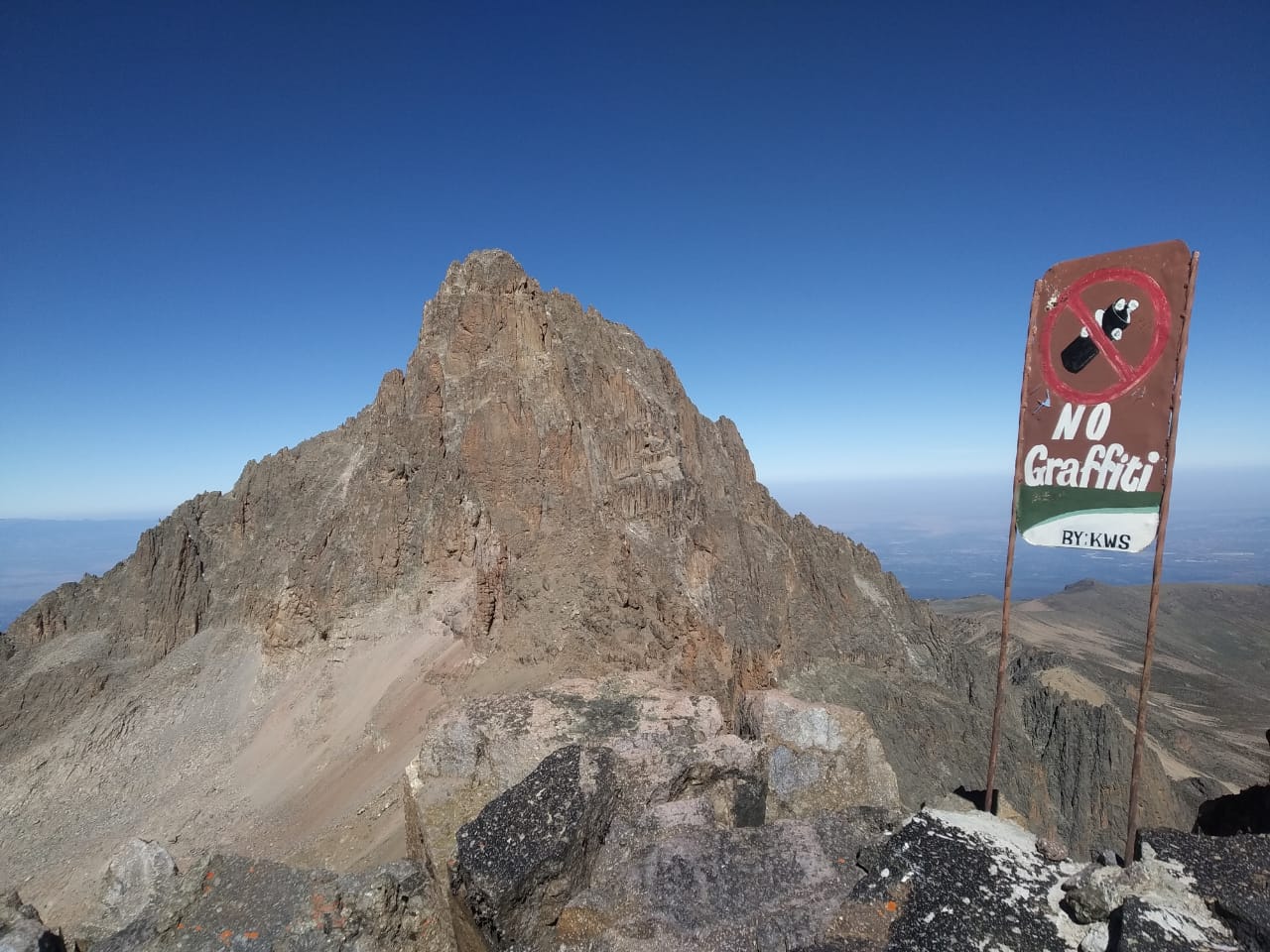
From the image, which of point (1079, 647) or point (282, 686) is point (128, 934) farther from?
point (1079, 647)

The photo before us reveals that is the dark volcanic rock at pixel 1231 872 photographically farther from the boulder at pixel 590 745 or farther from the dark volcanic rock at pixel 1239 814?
the dark volcanic rock at pixel 1239 814

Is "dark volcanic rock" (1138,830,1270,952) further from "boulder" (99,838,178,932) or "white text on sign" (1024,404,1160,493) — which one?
"boulder" (99,838,178,932)

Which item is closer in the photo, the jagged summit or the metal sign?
the metal sign

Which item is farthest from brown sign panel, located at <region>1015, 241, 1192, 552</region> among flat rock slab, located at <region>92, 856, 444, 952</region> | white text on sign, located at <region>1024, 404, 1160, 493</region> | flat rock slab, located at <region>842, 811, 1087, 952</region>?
flat rock slab, located at <region>92, 856, 444, 952</region>

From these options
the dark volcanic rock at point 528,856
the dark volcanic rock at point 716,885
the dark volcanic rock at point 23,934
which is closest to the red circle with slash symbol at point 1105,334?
the dark volcanic rock at point 716,885

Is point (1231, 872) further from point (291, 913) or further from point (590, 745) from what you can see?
point (291, 913)

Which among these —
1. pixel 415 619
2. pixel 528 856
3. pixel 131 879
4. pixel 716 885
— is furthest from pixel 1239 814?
pixel 415 619
